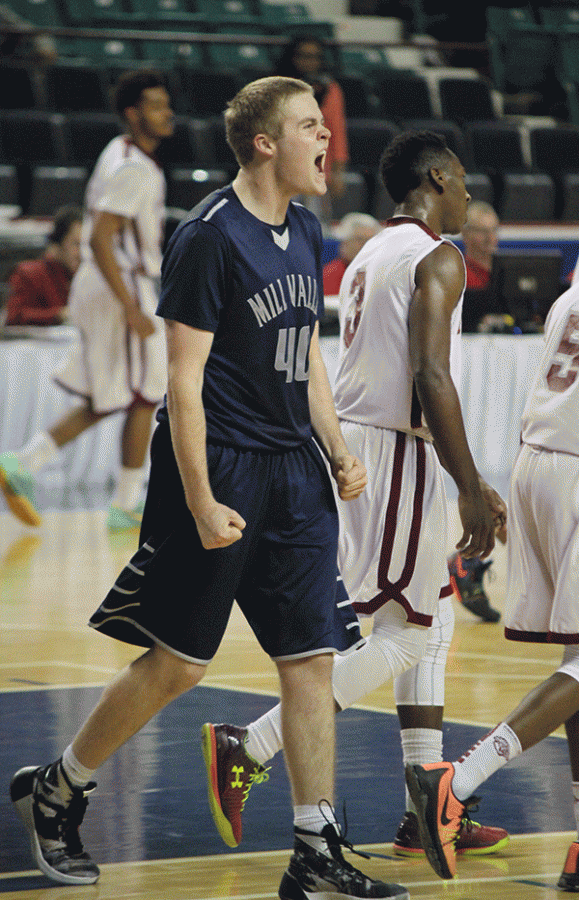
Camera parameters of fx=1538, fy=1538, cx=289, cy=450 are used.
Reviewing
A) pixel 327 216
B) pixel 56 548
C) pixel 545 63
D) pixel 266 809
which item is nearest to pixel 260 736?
pixel 266 809

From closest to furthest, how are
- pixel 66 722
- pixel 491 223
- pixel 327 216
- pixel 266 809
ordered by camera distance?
pixel 266 809 < pixel 66 722 < pixel 491 223 < pixel 327 216

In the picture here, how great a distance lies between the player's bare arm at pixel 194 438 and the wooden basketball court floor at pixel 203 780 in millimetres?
703

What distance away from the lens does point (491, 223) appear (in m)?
9.26

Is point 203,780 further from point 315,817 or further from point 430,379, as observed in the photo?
point 430,379

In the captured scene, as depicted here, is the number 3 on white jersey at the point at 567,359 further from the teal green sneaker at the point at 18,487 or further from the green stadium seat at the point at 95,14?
the green stadium seat at the point at 95,14

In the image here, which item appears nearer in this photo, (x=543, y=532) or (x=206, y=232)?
(x=206, y=232)

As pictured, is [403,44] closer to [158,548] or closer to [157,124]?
[157,124]

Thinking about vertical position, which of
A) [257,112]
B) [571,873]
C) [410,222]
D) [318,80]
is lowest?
[571,873]

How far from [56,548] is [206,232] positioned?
16.5 feet

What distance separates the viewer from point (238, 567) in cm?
289

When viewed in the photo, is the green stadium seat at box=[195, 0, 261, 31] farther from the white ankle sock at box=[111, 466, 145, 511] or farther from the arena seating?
the white ankle sock at box=[111, 466, 145, 511]

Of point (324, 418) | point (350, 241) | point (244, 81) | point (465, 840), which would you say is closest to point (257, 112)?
point (324, 418)

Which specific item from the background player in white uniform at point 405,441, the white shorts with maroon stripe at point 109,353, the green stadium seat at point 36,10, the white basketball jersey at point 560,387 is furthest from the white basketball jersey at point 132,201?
the green stadium seat at point 36,10

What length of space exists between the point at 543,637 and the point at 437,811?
483 millimetres
